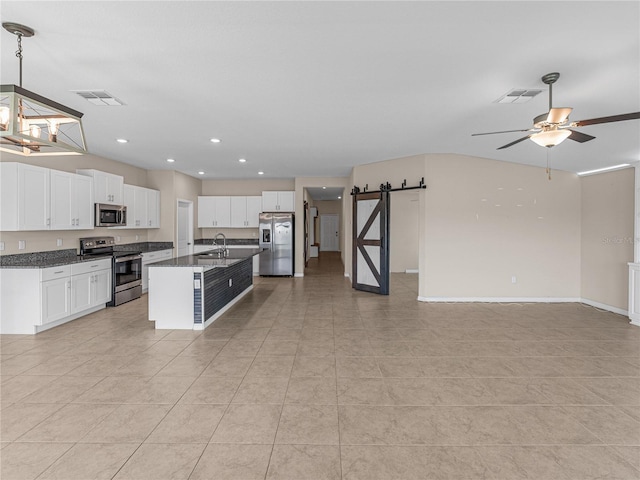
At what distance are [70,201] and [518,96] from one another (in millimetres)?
6143

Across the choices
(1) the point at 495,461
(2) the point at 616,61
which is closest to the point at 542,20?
(2) the point at 616,61

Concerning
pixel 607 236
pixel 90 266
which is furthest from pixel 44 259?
pixel 607 236

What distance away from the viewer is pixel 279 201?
920 centimetres

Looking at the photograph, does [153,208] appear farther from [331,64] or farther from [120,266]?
[331,64]

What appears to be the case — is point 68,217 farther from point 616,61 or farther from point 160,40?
point 616,61

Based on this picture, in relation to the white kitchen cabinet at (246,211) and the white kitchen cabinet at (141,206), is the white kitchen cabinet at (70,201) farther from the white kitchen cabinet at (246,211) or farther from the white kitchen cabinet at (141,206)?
the white kitchen cabinet at (246,211)

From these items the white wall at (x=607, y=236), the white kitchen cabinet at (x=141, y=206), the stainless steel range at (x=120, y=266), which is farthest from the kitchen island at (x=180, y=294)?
the white wall at (x=607, y=236)

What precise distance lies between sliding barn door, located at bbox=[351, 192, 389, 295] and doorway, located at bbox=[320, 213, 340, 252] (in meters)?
8.98

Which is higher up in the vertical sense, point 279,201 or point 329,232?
point 279,201

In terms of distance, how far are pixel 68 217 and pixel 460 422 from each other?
19.1ft

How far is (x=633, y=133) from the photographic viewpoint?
3953 mm

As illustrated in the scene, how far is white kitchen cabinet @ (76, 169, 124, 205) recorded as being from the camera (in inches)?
227

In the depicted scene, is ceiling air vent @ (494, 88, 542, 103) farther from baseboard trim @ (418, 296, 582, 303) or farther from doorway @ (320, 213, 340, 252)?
doorway @ (320, 213, 340, 252)

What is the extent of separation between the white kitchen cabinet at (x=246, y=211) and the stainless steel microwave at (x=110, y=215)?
3185 millimetres
